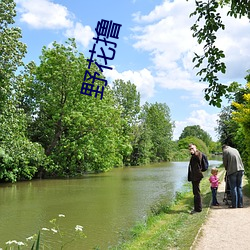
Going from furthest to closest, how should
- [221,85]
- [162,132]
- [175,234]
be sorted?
[162,132] → [175,234] → [221,85]

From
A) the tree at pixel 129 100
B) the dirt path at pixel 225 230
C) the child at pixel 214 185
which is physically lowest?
the dirt path at pixel 225 230

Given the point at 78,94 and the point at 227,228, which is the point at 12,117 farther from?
the point at 227,228

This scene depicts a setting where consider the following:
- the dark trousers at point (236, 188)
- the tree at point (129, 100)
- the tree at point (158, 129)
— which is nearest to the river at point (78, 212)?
the dark trousers at point (236, 188)

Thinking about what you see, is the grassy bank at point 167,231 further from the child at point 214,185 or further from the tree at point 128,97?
the tree at point 128,97

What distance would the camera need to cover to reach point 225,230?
734 cm

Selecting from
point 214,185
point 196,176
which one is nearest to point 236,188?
point 214,185

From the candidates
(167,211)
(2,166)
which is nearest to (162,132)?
(2,166)

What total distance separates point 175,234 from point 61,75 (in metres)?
21.1

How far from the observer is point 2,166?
72.3ft

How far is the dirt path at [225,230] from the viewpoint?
20.7ft

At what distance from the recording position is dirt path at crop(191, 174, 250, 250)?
6.30 m

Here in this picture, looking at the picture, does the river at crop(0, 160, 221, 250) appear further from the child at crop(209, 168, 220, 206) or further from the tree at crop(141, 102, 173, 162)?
the tree at crop(141, 102, 173, 162)

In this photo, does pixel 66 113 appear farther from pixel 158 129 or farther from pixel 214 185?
pixel 158 129

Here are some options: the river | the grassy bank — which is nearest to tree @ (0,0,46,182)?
the river
